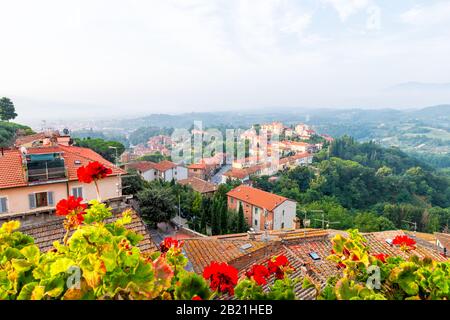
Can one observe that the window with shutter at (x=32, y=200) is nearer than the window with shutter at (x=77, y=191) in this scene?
Yes

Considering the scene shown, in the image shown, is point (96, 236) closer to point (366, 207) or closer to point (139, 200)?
point (139, 200)

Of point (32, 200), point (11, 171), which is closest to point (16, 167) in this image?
point (11, 171)

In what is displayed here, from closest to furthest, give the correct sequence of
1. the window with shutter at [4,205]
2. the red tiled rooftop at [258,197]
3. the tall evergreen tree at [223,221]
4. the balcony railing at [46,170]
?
the window with shutter at [4,205] < the balcony railing at [46,170] < the tall evergreen tree at [223,221] < the red tiled rooftop at [258,197]

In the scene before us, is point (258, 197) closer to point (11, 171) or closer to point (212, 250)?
point (212, 250)

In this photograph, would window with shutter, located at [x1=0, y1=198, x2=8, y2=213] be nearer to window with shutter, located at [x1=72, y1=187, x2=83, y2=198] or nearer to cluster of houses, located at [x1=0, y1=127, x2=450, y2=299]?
cluster of houses, located at [x1=0, y1=127, x2=450, y2=299]

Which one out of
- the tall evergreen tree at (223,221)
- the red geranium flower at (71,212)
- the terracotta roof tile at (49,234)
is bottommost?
the tall evergreen tree at (223,221)

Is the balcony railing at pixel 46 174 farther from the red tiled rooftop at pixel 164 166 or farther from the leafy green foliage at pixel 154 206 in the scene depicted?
the red tiled rooftop at pixel 164 166

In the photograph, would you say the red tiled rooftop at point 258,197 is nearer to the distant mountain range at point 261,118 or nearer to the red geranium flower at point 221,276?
the red geranium flower at point 221,276

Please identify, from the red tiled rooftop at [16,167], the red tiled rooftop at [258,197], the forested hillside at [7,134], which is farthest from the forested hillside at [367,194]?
the forested hillside at [7,134]

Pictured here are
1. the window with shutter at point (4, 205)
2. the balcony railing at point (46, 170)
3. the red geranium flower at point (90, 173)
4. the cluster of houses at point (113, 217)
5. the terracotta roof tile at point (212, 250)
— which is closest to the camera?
the red geranium flower at point (90, 173)

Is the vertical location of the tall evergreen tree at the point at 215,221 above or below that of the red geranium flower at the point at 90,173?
below

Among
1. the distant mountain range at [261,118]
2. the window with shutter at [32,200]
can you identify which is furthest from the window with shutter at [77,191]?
the distant mountain range at [261,118]
